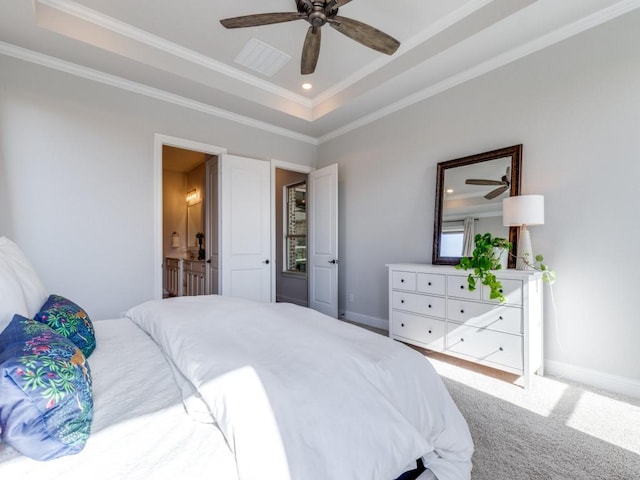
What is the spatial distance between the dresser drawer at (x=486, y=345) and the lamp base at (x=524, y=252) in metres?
0.57

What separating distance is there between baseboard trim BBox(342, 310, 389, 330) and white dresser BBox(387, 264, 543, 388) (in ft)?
2.02

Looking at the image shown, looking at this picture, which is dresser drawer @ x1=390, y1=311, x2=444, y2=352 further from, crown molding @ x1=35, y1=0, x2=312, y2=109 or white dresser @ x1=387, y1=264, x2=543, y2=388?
crown molding @ x1=35, y1=0, x2=312, y2=109

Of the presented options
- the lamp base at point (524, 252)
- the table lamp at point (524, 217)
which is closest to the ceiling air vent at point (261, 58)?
the table lamp at point (524, 217)

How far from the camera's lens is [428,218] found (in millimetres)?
3381

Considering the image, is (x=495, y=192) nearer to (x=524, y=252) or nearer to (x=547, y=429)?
(x=524, y=252)

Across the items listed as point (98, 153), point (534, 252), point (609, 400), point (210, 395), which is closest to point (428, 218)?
point (534, 252)

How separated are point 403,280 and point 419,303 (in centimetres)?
27

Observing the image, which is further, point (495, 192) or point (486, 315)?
point (495, 192)

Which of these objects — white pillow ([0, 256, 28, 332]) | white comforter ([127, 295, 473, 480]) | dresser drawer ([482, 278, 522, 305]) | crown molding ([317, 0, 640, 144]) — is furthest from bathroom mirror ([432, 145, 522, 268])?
white pillow ([0, 256, 28, 332])

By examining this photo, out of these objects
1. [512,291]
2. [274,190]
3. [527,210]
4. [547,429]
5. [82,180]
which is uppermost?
[274,190]

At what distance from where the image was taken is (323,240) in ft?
14.3

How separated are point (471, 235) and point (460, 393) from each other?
1472 mm

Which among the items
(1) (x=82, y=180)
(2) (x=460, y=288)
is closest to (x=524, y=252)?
(2) (x=460, y=288)

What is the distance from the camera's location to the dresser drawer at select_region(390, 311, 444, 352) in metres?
2.79
